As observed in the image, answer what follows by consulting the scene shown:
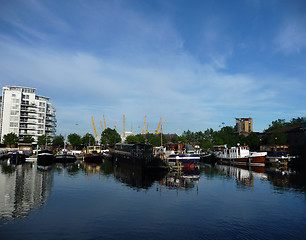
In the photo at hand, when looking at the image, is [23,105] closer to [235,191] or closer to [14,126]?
[14,126]

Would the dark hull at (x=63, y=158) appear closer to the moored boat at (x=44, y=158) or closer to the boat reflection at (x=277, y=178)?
the moored boat at (x=44, y=158)

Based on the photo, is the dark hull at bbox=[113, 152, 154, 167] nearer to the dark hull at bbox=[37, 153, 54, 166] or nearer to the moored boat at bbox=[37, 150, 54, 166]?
the moored boat at bbox=[37, 150, 54, 166]

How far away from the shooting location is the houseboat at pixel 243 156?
8749 cm

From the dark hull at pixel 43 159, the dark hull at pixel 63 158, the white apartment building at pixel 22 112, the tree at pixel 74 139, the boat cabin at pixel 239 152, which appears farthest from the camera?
the tree at pixel 74 139

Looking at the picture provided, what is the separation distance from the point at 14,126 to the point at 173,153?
119089 millimetres

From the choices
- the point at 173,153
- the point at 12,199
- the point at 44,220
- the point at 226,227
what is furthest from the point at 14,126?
the point at 226,227

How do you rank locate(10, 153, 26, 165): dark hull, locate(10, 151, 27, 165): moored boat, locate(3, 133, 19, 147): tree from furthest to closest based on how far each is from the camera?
locate(3, 133, 19, 147): tree < locate(10, 151, 27, 165): moored boat < locate(10, 153, 26, 165): dark hull

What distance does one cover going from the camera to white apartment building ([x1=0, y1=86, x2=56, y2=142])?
14750cm

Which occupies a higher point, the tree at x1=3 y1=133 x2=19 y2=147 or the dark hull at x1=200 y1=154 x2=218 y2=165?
the tree at x1=3 y1=133 x2=19 y2=147

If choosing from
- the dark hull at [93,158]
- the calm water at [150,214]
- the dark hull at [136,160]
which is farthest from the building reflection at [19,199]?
the dark hull at [93,158]

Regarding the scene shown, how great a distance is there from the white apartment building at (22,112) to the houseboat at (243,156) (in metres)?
114

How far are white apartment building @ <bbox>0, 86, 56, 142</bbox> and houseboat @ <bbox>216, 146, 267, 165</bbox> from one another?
113986 mm

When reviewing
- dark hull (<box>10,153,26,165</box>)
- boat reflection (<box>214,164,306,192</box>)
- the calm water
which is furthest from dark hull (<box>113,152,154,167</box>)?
dark hull (<box>10,153,26,165</box>)

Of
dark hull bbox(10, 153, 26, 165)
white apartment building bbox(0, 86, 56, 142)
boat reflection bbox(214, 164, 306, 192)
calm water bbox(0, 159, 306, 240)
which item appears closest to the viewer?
calm water bbox(0, 159, 306, 240)
